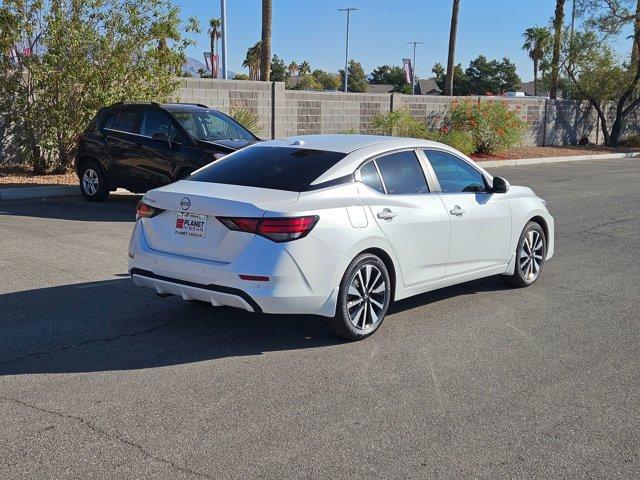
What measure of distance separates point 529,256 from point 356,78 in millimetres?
109319

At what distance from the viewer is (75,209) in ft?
43.3

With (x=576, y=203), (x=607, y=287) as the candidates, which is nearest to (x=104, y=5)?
(x=576, y=203)

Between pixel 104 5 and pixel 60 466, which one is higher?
pixel 104 5

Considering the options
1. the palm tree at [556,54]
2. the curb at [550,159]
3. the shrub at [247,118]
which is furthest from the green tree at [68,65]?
the palm tree at [556,54]

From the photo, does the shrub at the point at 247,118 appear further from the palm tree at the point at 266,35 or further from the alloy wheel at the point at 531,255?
the alloy wheel at the point at 531,255

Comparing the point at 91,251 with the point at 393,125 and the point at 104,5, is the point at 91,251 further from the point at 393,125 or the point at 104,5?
the point at 393,125

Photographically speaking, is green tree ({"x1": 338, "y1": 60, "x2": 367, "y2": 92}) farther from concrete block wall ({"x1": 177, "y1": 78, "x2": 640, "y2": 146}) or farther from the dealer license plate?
the dealer license plate

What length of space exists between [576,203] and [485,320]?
9.61 metres

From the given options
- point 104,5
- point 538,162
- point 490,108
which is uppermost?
point 104,5

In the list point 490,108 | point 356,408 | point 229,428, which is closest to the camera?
point 229,428

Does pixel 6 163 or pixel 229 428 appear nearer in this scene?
pixel 229 428

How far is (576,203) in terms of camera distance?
15883 mm

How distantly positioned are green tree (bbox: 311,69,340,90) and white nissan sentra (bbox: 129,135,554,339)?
4102 inches

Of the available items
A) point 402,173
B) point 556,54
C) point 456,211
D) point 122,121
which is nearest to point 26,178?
point 122,121
